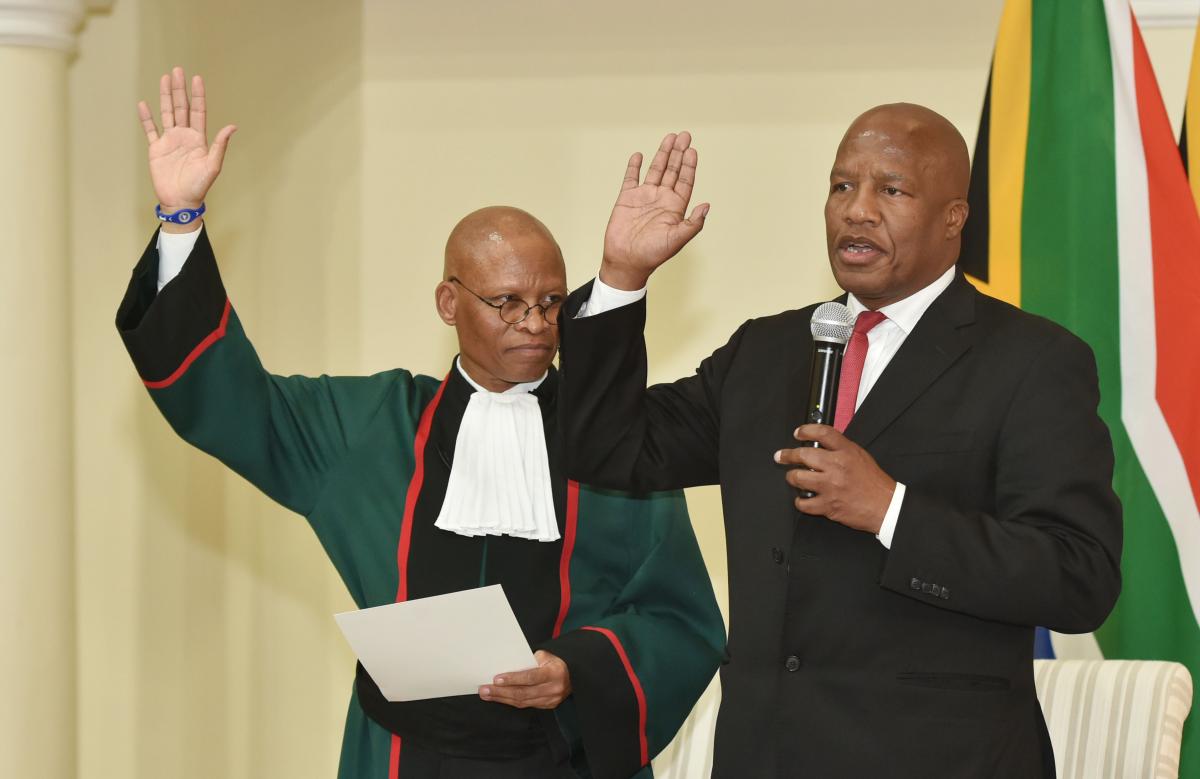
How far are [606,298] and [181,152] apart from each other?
3.54ft

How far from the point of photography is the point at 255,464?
3.25m

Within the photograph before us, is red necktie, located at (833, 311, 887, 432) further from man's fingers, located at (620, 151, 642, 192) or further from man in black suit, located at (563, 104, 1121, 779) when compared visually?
man's fingers, located at (620, 151, 642, 192)

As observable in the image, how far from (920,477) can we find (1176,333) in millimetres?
2080

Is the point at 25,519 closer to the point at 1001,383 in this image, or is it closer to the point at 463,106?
the point at 463,106

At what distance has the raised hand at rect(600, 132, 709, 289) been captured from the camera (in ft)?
8.03

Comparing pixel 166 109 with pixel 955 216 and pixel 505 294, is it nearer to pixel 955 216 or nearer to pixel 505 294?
pixel 505 294

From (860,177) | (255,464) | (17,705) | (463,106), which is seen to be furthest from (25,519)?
(860,177)

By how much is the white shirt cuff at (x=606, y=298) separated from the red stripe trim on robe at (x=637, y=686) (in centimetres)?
92

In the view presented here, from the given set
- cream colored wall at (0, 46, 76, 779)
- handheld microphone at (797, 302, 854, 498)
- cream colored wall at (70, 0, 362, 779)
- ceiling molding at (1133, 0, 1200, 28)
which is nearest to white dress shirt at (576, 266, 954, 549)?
handheld microphone at (797, 302, 854, 498)

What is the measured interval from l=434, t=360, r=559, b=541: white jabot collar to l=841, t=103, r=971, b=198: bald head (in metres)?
1.10

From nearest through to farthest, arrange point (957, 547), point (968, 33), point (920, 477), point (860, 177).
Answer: point (957, 547)
point (920, 477)
point (860, 177)
point (968, 33)

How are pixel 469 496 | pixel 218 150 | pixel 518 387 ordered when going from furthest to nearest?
pixel 518 387 → pixel 469 496 → pixel 218 150

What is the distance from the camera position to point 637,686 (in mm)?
3160

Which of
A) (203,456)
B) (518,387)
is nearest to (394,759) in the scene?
(518,387)
